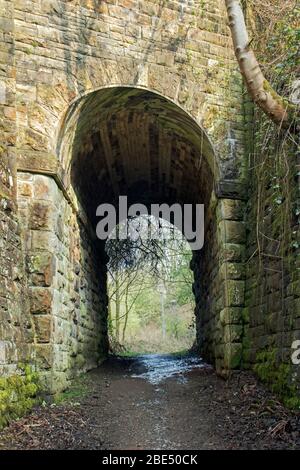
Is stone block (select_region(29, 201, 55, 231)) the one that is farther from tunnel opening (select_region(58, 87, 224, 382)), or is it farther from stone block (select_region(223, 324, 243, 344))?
stone block (select_region(223, 324, 243, 344))

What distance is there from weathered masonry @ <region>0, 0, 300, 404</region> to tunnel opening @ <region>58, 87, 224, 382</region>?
33mm

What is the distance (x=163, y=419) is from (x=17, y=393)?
5.38 feet

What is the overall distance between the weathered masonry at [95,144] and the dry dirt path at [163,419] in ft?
1.43

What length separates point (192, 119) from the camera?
254 inches

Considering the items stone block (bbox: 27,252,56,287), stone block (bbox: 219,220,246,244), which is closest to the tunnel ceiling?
stone block (bbox: 219,220,246,244)

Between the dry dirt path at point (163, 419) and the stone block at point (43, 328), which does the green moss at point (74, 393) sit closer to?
the dry dirt path at point (163, 419)

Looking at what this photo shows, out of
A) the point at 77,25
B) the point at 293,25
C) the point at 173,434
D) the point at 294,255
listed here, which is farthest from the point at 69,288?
the point at 293,25

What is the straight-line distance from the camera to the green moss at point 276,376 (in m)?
4.36

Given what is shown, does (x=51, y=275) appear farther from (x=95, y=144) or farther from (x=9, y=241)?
(x=95, y=144)

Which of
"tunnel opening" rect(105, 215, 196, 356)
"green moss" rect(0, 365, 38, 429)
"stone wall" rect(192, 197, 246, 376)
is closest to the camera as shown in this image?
"green moss" rect(0, 365, 38, 429)

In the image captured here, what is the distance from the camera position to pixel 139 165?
8734mm

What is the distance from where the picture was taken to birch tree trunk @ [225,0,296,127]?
4605mm

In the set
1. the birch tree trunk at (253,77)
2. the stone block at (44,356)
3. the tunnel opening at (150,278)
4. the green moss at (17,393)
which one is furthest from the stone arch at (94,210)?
the tunnel opening at (150,278)

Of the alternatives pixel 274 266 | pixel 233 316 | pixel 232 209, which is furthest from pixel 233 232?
pixel 274 266
